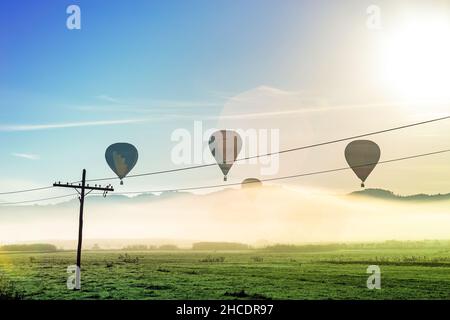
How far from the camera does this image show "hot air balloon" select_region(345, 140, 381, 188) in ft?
155

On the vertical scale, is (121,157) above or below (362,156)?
above

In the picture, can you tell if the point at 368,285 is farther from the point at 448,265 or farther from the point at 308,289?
the point at 448,265

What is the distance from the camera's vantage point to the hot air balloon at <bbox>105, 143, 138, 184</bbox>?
168 feet

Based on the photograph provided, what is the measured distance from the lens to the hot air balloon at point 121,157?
168 ft

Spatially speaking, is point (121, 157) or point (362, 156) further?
point (121, 157)

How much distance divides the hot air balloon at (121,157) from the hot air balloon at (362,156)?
21806mm

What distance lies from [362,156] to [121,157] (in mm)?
24415

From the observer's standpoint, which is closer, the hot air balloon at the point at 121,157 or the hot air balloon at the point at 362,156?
the hot air balloon at the point at 362,156

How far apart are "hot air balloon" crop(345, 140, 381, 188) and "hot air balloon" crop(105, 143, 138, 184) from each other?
2181cm

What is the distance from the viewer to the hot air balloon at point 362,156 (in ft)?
155

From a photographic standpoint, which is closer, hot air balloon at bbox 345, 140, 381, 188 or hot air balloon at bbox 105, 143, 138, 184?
hot air balloon at bbox 345, 140, 381, 188

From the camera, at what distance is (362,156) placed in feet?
161
